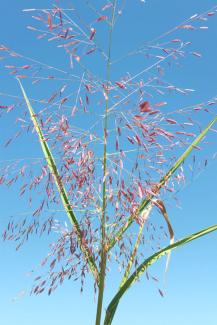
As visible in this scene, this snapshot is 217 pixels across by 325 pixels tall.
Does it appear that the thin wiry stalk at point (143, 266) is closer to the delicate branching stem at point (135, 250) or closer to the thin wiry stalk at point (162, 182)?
the delicate branching stem at point (135, 250)

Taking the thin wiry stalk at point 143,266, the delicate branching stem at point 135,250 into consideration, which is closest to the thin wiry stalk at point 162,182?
the delicate branching stem at point 135,250

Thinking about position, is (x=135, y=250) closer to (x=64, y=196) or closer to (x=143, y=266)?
(x=143, y=266)

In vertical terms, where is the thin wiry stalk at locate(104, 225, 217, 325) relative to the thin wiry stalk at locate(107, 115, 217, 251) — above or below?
below

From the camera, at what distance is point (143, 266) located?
3057mm

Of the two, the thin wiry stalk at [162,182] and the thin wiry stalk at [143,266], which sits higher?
the thin wiry stalk at [162,182]

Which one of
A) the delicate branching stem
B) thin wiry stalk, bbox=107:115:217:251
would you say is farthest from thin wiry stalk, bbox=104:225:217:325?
thin wiry stalk, bbox=107:115:217:251

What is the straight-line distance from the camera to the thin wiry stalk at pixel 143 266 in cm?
298

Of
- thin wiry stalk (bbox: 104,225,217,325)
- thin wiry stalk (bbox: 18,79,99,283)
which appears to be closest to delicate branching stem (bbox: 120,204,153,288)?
thin wiry stalk (bbox: 104,225,217,325)

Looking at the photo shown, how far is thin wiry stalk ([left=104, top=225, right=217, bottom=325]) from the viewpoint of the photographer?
2.98 m

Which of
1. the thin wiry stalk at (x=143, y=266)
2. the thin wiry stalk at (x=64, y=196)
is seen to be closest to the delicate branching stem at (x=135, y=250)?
the thin wiry stalk at (x=143, y=266)

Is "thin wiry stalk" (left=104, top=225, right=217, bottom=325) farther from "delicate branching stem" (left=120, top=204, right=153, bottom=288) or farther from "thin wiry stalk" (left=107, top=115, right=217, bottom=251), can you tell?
"thin wiry stalk" (left=107, top=115, right=217, bottom=251)

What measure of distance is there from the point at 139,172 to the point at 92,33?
77 cm

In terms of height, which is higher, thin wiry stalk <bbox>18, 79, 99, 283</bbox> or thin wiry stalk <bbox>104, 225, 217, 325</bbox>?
thin wiry stalk <bbox>18, 79, 99, 283</bbox>

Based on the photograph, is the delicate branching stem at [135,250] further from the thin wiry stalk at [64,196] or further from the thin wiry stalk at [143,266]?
the thin wiry stalk at [64,196]
